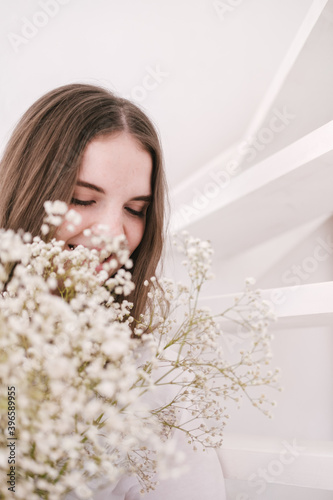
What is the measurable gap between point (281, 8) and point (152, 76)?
1.65 ft

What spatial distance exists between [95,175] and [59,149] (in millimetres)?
121

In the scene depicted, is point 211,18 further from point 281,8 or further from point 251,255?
point 251,255

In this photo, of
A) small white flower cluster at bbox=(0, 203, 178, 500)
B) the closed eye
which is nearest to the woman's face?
the closed eye

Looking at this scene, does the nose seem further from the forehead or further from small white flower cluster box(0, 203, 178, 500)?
small white flower cluster box(0, 203, 178, 500)

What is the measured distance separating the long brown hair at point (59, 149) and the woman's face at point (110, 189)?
21mm

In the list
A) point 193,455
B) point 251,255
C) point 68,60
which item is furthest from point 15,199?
point 251,255

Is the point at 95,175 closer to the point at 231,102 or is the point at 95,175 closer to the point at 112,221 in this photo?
the point at 112,221

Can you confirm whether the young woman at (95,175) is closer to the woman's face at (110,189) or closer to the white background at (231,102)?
the woman's face at (110,189)

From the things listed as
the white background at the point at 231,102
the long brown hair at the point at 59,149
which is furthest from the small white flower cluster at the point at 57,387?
the white background at the point at 231,102

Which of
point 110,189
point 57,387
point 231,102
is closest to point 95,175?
point 110,189

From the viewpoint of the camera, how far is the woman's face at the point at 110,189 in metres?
0.95

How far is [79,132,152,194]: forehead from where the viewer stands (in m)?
0.97

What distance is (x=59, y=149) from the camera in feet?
3.38

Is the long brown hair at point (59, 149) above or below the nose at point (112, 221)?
above
